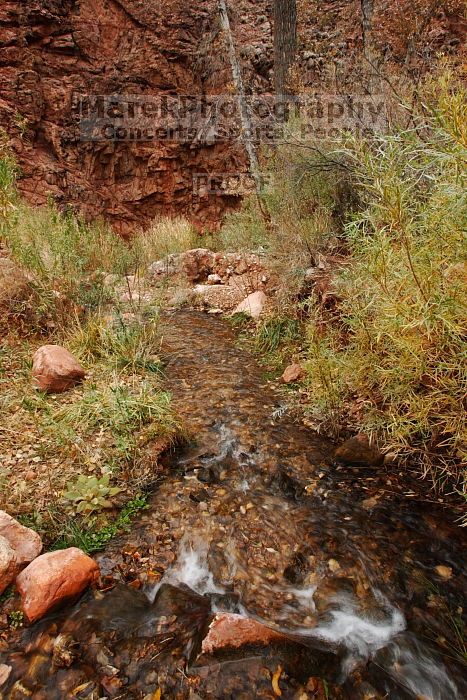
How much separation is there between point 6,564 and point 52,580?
0.20 metres

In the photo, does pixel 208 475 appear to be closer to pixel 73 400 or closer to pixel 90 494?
pixel 90 494

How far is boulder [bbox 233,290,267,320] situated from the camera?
4.85 m

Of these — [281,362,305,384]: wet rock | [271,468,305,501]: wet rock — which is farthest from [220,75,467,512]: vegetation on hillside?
[271,468,305,501]: wet rock

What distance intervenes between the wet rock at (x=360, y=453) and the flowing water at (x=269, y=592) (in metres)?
0.08

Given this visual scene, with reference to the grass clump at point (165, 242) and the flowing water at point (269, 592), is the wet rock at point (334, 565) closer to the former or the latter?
the flowing water at point (269, 592)

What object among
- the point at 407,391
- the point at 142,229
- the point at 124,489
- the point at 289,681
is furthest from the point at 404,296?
the point at 142,229

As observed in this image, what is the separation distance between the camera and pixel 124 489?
2.26m

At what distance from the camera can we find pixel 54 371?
9.70ft

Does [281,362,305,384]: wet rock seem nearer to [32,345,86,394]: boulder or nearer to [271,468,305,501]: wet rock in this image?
[271,468,305,501]: wet rock

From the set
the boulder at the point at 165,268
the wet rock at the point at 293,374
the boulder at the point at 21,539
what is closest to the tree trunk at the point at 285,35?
Result: the boulder at the point at 165,268

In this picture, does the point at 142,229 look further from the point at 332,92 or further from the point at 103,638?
the point at 103,638

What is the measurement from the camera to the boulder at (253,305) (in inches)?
191

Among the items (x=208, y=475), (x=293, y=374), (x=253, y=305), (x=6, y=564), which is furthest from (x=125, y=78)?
(x=6, y=564)

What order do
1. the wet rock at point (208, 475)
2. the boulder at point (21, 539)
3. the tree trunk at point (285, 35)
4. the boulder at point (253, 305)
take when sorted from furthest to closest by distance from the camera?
the tree trunk at point (285, 35), the boulder at point (253, 305), the wet rock at point (208, 475), the boulder at point (21, 539)
